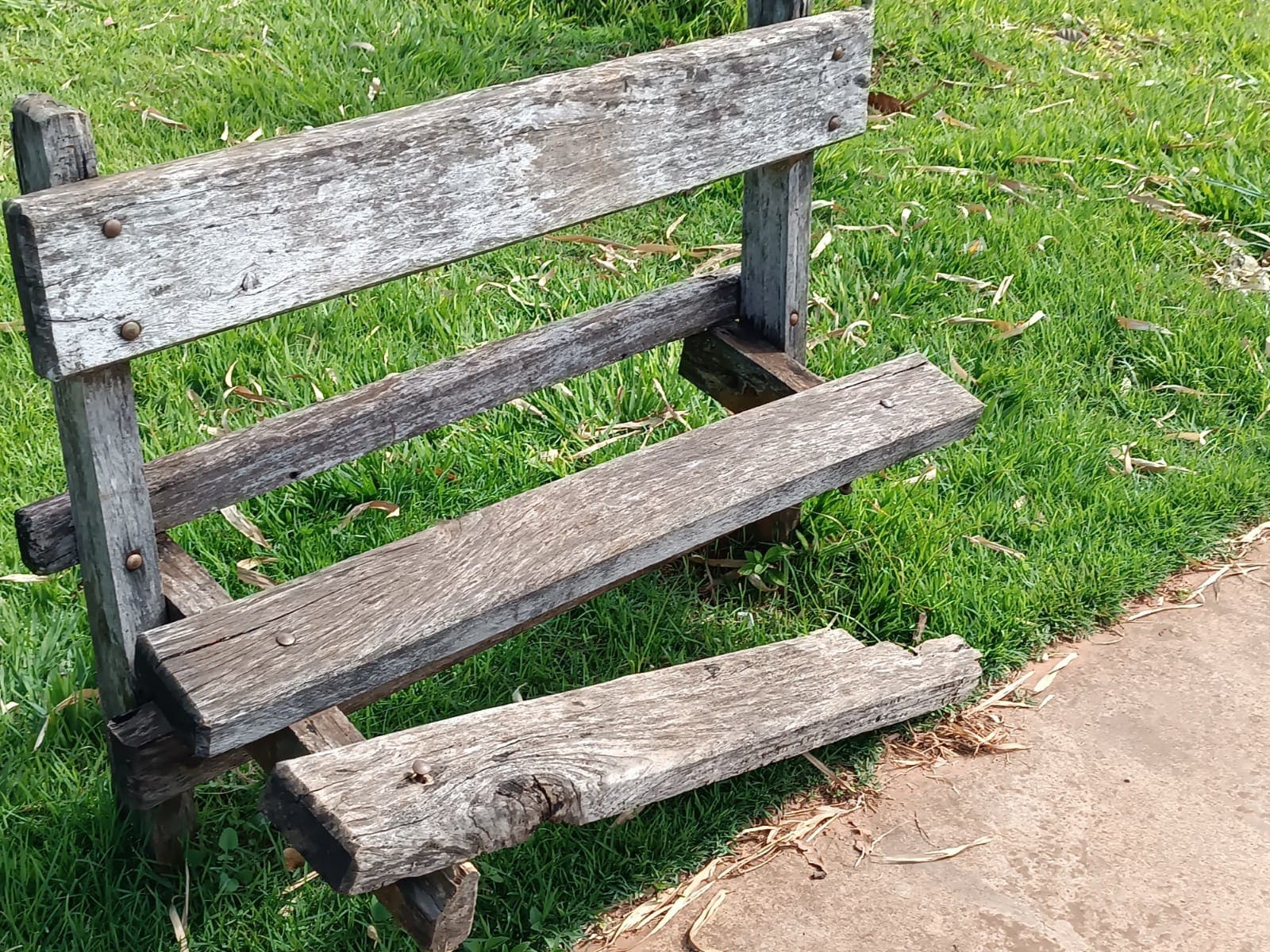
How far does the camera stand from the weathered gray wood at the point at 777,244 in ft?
10.5

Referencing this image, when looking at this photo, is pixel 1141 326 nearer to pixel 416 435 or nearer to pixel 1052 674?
pixel 1052 674

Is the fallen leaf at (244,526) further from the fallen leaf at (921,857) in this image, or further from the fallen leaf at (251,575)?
the fallen leaf at (921,857)

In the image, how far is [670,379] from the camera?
4.16 meters

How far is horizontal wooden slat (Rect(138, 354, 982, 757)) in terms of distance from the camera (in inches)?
90.7

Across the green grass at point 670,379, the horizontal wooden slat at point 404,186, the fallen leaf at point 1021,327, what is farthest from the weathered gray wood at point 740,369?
the fallen leaf at point 1021,327

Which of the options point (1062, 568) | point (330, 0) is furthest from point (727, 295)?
point (330, 0)

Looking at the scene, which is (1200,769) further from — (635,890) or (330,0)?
(330,0)

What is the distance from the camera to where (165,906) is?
269 cm

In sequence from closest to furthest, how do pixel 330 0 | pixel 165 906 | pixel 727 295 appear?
pixel 165 906
pixel 727 295
pixel 330 0

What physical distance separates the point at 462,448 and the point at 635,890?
1474 millimetres

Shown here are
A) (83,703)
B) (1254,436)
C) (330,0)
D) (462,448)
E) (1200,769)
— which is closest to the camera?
(83,703)

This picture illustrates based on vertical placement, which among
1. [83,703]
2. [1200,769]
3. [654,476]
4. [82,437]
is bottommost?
[1200,769]

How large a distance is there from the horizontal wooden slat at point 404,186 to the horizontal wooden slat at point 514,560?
1.70 feet

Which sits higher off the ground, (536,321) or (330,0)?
(330,0)
